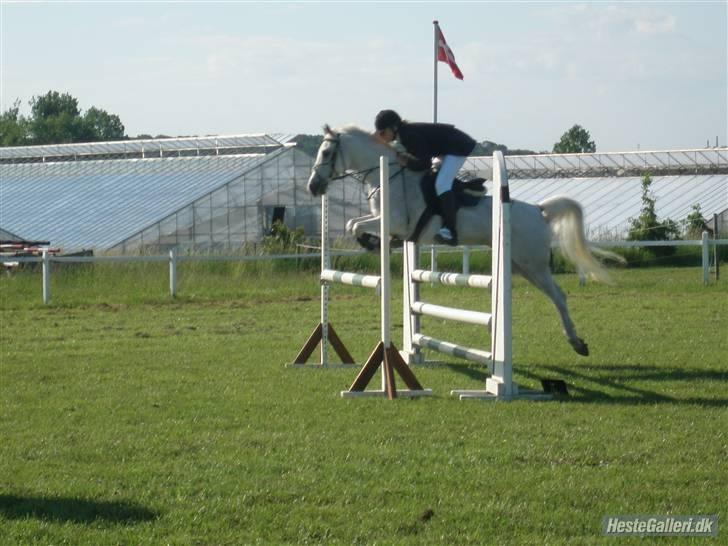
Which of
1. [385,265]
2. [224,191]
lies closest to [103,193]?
[224,191]

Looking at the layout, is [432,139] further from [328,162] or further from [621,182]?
[621,182]

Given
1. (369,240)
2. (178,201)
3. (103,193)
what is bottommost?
(369,240)

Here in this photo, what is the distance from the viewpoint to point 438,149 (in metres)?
10.1

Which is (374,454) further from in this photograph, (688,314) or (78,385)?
(688,314)

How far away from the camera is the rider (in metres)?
10.0

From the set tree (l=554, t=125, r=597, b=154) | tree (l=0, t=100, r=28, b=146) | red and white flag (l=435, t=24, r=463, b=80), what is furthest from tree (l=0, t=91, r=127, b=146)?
red and white flag (l=435, t=24, r=463, b=80)

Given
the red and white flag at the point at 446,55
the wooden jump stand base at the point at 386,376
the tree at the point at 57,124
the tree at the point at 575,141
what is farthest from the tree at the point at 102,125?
the wooden jump stand base at the point at 386,376

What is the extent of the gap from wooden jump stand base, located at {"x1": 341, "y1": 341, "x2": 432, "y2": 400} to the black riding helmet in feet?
7.94

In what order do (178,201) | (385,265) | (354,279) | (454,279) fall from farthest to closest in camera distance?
(178,201), (354,279), (454,279), (385,265)

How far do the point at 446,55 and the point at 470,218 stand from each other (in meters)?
5.25

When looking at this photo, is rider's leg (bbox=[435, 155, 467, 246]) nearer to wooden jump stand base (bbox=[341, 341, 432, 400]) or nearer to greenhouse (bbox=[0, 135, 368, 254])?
wooden jump stand base (bbox=[341, 341, 432, 400])

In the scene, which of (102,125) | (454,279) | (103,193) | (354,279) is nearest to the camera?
(454,279)

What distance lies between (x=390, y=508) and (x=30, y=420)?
332 cm

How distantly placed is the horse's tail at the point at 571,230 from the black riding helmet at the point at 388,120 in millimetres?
1519
